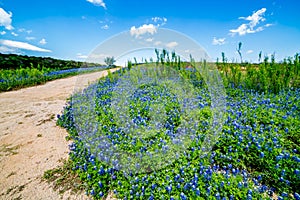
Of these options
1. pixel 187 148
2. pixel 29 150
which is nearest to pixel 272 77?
pixel 187 148

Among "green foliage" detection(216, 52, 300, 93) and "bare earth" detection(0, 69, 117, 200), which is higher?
"green foliage" detection(216, 52, 300, 93)

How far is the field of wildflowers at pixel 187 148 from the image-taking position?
7.73ft

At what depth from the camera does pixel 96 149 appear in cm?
318

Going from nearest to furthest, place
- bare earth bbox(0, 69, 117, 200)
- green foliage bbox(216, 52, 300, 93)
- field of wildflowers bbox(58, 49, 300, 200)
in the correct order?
1. field of wildflowers bbox(58, 49, 300, 200)
2. bare earth bbox(0, 69, 117, 200)
3. green foliage bbox(216, 52, 300, 93)

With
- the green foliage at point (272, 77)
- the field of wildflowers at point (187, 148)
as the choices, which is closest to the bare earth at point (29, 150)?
the field of wildflowers at point (187, 148)

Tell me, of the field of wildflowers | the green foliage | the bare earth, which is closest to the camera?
the field of wildflowers

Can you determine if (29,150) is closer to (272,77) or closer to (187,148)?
(187,148)

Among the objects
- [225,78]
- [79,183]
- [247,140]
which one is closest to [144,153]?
[79,183]

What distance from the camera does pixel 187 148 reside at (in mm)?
2986

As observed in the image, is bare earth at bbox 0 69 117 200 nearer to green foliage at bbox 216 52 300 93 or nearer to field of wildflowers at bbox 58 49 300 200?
field of wildflowers at bbox 58 49 300 200

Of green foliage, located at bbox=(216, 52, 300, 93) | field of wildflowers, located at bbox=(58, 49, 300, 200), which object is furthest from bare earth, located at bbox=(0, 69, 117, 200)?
green foliage, located at bbox=(216, 52, 300, 93)

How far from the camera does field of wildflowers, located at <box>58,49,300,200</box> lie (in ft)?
7.73

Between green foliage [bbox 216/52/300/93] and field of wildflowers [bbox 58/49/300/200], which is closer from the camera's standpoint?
field of wildflowers [bbox 58/49/300/200]

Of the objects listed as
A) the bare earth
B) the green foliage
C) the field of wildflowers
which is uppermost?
the green foliage
